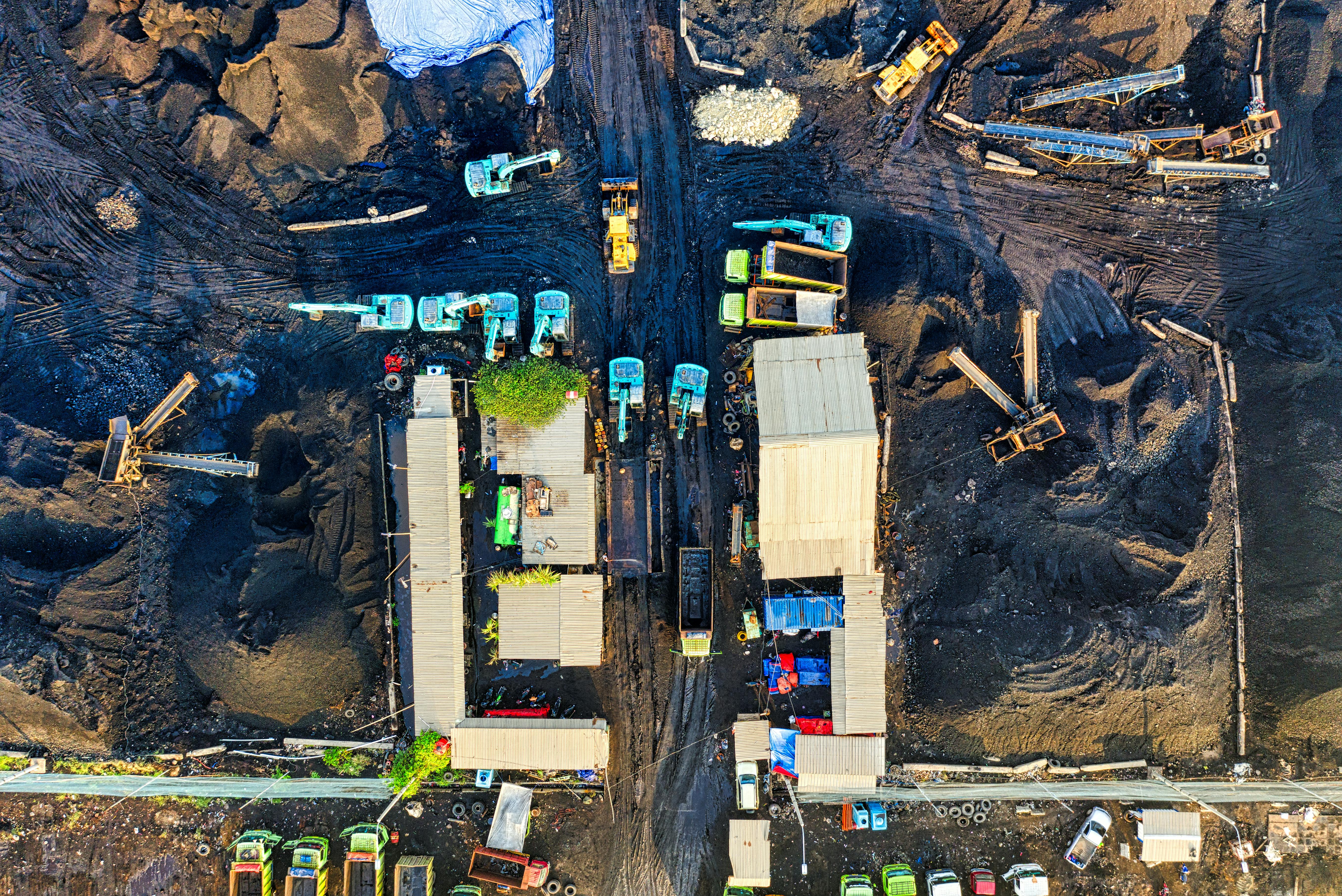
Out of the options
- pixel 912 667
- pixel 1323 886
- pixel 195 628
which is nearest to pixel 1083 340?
pixel 912 667

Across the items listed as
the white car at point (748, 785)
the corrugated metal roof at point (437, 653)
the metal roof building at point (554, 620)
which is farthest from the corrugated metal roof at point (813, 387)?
the corrugated metal roof at point (437, 653)

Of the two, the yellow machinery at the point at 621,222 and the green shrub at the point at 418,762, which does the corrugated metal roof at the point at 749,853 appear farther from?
the yellow machinery at the point at 621,222

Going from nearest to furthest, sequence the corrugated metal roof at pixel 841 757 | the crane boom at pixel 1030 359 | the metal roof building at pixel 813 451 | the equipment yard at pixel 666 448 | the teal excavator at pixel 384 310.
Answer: the metal roof building at pixel 813 451
the equipment yard at pixel 666 448
the crane boom at pixel 1030 359
the corrugated metal roof at pixel 841 757
the teal excavator at pixel 384 310

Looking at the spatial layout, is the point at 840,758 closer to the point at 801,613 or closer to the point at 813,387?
the point at 801,613

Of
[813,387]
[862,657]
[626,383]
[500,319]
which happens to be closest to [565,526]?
[626,383]

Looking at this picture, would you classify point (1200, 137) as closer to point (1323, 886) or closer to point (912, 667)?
point (912, 667)

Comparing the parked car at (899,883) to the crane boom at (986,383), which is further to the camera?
the parked car at (899,883)

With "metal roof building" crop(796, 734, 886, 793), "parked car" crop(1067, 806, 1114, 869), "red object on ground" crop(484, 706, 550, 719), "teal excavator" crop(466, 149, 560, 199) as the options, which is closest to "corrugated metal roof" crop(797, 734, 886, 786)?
"metal roof building" crop(796, 734, 886, 793)
